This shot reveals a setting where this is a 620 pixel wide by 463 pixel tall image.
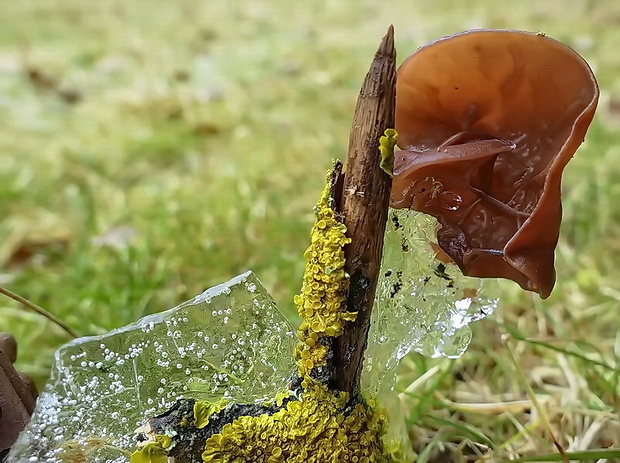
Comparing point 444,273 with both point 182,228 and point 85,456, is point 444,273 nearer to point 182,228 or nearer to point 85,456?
point 85,456

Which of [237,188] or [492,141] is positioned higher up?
[237,188]

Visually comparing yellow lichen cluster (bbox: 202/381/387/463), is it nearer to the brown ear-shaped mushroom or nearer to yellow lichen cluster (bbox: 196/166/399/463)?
yellow lichen cluster (bbox: 196/166/399/463)

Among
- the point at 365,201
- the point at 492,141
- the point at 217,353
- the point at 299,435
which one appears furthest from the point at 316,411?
the point at 492,141

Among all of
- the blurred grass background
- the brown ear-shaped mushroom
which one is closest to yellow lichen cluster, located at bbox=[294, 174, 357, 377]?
the brown ear-shaped mushroom

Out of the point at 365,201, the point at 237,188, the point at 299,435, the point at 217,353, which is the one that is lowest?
the point at 299,435

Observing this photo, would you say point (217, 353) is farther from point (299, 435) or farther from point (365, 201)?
point (365, 201)

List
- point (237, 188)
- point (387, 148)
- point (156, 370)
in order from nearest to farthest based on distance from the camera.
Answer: point (387, 148)
point (156, 370)
point (237, 188)

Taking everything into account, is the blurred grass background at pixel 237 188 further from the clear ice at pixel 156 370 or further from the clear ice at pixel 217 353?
the clear ice at pixel 156 370
